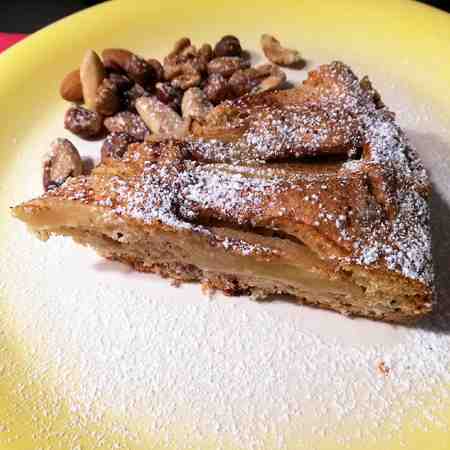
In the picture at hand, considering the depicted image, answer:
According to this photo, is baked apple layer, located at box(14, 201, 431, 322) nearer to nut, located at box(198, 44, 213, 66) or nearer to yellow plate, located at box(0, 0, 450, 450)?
yellow plate, located at box(0, 0, 450, 450)

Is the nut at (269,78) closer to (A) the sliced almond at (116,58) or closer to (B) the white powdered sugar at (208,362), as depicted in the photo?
(A) the sliced almond at (116,58)

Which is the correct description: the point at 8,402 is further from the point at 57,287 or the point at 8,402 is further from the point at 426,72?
the point at 426,72

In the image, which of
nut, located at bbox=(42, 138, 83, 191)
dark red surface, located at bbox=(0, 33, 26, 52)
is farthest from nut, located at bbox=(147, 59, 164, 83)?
dark red surface, located at bbox=(0, 33, 26, 52)

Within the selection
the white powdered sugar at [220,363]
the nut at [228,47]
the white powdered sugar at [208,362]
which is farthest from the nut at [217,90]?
the white powdered sugar at [220,363]

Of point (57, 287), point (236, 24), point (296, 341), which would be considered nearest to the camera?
point (296, 341)

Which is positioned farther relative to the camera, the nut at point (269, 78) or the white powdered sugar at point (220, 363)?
the nut at point (269, 78)

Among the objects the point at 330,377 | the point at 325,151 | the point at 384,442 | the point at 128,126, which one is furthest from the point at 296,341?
the point at 128,126

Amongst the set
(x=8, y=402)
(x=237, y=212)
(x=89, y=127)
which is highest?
(x=237, y=212)
